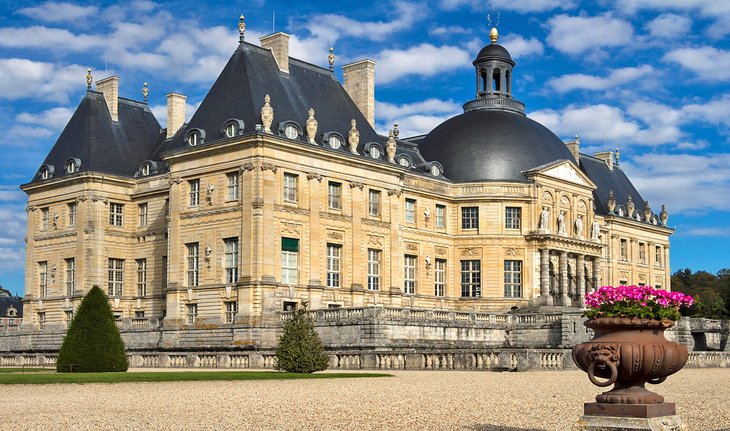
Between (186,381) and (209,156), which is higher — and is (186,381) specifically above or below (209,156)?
below

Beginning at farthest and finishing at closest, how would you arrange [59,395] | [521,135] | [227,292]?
[521,135], [227,292], [59,395]

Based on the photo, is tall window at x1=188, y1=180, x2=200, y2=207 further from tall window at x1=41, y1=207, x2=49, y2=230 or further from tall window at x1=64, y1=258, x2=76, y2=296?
tall window at x1=41, y1=207, x2=49, y2=230

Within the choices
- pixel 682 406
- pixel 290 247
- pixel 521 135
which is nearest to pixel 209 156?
pixel 290 247

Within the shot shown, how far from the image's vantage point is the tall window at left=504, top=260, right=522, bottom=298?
184 feet

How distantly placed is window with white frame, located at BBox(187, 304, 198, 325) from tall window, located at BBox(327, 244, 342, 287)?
20.2 feet

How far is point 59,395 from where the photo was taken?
19.3m

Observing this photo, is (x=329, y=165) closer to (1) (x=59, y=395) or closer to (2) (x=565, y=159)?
(2) (x=565, y=159)

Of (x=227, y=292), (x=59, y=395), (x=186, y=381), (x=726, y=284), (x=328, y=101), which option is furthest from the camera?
(x=726, y=284)

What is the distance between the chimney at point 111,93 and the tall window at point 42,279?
29.5ft

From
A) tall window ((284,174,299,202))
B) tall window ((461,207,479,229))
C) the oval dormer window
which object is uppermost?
the oval dormer window

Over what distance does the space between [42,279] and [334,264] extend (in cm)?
1779

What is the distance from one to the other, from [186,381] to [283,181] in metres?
22.0

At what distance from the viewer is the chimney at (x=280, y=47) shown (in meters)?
50.4

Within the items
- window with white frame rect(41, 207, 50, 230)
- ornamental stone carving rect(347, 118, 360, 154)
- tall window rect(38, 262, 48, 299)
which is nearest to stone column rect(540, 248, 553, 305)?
ornamental stone carving rect(347, 118, 360, 154)
